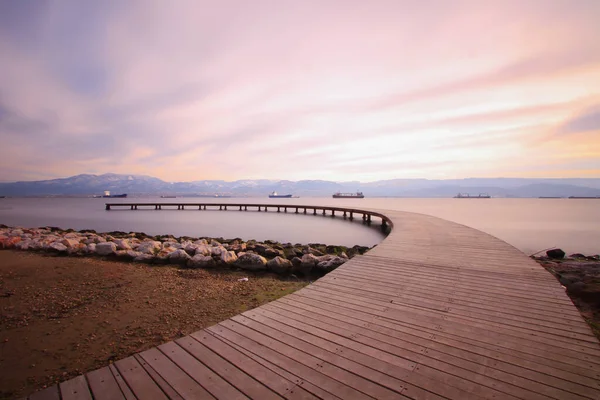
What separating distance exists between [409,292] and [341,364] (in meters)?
2.24

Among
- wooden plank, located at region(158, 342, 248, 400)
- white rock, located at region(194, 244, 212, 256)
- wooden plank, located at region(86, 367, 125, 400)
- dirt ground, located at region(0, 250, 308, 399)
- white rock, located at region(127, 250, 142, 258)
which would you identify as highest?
wooden plank, located at region(158, 342, 248, 400)

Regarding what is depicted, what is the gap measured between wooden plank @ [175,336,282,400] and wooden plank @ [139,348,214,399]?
0.20m

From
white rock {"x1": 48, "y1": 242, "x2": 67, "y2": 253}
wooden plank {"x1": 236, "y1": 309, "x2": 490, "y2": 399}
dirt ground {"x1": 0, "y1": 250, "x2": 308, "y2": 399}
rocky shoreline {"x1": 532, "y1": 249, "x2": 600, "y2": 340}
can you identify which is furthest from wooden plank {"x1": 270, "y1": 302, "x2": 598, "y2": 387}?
white rock {"x1": 48, "y1": 242, "x2": 67, "y2": 253}

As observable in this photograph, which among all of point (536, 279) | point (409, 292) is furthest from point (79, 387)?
point (536, 279)

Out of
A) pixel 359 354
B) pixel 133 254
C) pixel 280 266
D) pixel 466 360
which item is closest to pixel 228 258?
pixel 280 266

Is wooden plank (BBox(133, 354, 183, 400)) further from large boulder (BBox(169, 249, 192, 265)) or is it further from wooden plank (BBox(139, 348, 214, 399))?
large boulder (BBox(169, 249, 192, 265))

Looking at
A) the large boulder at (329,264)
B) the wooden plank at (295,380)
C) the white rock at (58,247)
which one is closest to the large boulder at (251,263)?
the large boulder at (329,264)

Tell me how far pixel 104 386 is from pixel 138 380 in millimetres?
257

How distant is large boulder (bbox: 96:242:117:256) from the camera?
10.6 m

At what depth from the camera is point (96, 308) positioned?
5.72 meters

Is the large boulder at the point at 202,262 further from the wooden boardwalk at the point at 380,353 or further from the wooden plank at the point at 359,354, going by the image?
the wooden plank at the point at 359,354

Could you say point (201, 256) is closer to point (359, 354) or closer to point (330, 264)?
point (330, 264)

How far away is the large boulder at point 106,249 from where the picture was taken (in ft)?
34.7

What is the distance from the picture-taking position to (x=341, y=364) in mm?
2523
